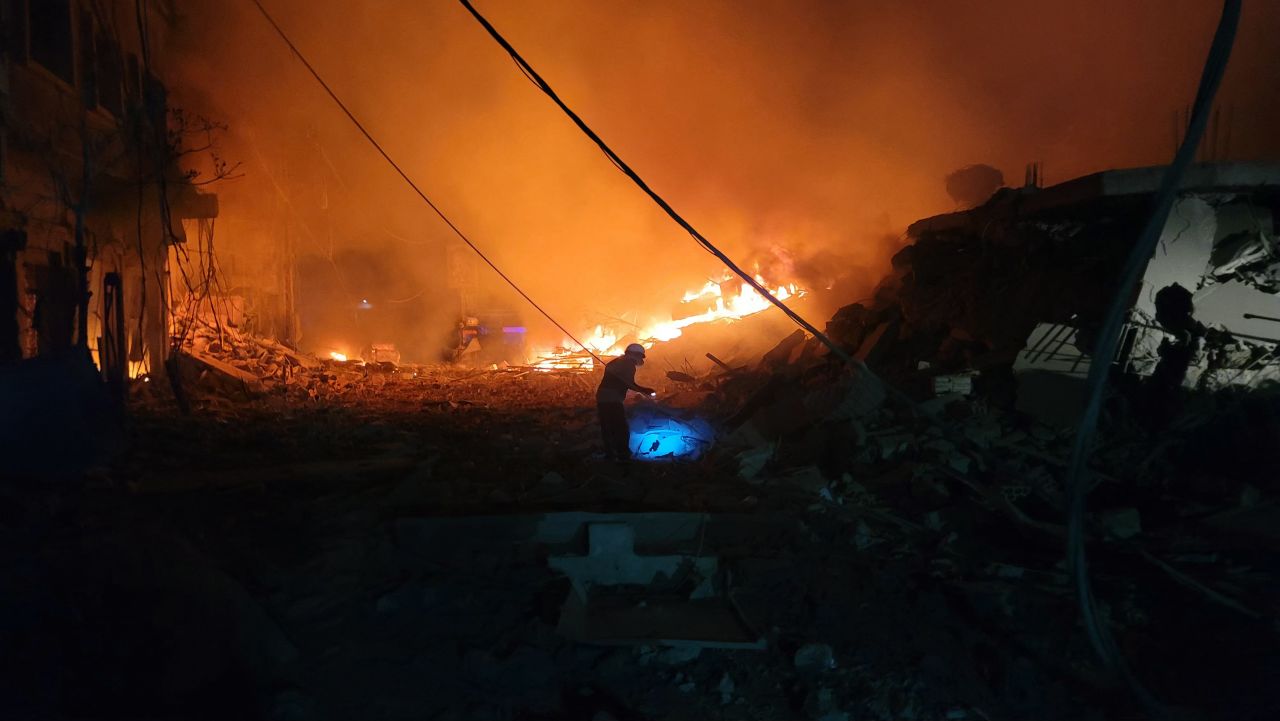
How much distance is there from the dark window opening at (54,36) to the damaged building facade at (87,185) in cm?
1

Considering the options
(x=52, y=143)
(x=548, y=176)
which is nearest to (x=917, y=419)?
(x=52, y=143)

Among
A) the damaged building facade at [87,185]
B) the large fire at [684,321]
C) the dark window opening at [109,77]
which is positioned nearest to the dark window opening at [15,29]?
the damaged building facade at [87,185]

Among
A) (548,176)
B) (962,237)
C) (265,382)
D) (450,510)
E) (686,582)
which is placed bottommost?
(686,582)

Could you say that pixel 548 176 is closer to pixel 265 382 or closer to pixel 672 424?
pixel 265 382

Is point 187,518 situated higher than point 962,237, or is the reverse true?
point 962,237

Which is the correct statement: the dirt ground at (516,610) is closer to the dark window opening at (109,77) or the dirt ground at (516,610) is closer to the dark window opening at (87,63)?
the dark window opening at (87,63)

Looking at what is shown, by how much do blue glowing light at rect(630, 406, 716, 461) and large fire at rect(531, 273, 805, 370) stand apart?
5.86 m

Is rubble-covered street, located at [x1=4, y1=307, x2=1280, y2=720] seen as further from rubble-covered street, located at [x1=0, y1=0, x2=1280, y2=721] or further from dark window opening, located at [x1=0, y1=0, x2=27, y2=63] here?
dark window opening, located at [x1=0, y1=0, x2=27, y2=63]

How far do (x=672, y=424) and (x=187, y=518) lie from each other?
17.4ft

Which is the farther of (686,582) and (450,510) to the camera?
(450,510)

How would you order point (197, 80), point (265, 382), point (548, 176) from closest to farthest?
point (265, 382)
point (197, 80)
point (548, 176)

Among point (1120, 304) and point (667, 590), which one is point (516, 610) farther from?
point (1120, 304)

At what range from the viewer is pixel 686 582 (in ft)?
16.2

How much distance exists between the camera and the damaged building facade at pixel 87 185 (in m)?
6.92
